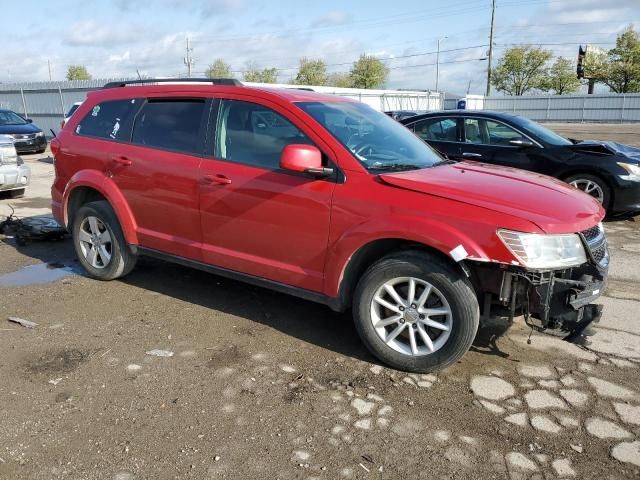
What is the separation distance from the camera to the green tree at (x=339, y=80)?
81812 mm

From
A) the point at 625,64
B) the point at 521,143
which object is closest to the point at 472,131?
the point at 521,143

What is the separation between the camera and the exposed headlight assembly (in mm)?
7586

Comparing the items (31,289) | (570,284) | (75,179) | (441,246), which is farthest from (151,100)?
(570,284)

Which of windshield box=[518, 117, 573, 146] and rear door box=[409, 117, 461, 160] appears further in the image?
rear door box=[409, 117, 461, 160]

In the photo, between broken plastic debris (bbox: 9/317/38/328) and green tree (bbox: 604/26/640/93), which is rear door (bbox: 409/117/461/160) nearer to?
broken plastic debris (bbox: 9/317/38/328)

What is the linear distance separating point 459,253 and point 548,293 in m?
0.58

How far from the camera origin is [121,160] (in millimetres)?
4840

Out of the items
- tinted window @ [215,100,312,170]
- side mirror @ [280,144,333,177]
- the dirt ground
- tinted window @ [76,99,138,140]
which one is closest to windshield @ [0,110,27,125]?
tinted window @ [76,99,138,140]

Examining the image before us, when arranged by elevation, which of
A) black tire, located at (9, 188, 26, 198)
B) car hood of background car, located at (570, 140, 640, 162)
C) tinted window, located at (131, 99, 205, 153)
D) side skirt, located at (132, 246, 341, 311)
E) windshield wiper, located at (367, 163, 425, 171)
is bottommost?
black tire, located at (9, 188, 26, 198)

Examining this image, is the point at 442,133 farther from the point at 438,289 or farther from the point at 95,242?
the point at 438,289

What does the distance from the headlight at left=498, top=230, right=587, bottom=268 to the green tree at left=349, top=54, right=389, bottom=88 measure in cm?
7862

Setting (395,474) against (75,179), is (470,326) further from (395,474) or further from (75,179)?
(75,179)

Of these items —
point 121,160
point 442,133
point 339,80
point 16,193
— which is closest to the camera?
point 121,160

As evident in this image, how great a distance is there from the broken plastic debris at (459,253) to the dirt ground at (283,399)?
0.68 m
